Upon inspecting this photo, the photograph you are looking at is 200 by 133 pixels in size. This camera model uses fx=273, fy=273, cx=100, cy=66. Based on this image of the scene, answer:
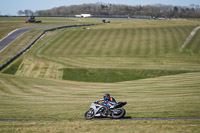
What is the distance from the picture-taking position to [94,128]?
17250 mm

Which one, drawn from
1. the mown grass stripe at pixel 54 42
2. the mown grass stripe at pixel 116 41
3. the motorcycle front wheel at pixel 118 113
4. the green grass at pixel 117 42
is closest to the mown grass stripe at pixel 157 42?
the green grass at pixel 117 42

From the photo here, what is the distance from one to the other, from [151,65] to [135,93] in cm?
2941

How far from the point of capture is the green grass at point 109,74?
5275 cm

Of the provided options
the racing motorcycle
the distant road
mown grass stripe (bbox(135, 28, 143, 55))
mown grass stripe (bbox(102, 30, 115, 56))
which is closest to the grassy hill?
mown grass stripe (bbox(102, 30, 115, 56))

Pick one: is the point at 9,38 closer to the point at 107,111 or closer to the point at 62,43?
the point at 62,43

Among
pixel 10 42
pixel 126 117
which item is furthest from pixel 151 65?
pixel 10 42

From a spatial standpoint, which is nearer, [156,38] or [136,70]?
[136,70]

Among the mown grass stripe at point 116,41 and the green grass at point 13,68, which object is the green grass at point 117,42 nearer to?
the mown grass stripe at point 116,41

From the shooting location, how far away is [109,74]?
5494cm

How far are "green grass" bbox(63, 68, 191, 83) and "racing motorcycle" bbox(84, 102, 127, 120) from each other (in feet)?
103

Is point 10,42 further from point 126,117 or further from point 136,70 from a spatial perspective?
point 126,117

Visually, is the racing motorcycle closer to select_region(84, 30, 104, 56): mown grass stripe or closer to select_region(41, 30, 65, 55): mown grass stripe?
select_region(84, 30, 104, 56): mown grass stripe

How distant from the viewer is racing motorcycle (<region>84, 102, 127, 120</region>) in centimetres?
1930

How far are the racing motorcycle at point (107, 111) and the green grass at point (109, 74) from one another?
1230 inches
